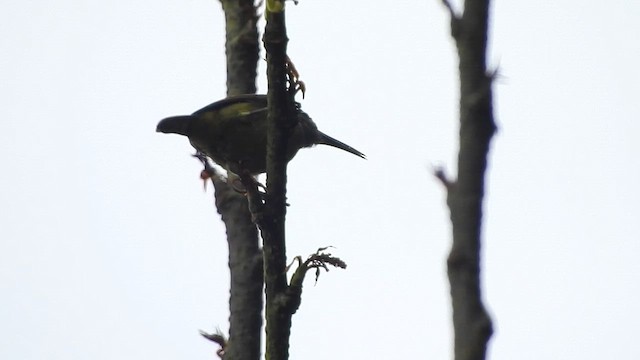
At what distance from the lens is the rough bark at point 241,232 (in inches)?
169

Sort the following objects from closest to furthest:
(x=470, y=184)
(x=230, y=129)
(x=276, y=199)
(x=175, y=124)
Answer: (x=470, y=184) → (x=276, y=199) → (x=230, y=129) → (x=175, y=124)

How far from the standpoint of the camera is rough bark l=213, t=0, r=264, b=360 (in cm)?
428

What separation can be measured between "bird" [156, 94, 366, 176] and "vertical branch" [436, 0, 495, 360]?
342 centimetres

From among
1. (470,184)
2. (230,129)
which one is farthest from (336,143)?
(470,184)

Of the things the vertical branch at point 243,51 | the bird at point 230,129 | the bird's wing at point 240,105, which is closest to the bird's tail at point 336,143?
the bird at point 230,129

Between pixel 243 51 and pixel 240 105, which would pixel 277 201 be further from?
pixel 240 105

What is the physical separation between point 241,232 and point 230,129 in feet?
3.34

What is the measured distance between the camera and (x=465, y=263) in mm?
1468

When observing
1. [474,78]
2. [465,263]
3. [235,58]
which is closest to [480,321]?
[465,263]

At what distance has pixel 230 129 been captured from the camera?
211 inches

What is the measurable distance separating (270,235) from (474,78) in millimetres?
1434

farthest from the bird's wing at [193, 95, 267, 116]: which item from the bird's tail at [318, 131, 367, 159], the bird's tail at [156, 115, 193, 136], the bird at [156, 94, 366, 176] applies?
the bird's tail at [318, 131, 367, 159]

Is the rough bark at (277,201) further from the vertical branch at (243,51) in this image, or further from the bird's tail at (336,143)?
the bird's tail at (336,143)

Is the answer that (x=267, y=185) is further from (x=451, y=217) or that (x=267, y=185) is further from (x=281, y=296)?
(x=451, y=217)
